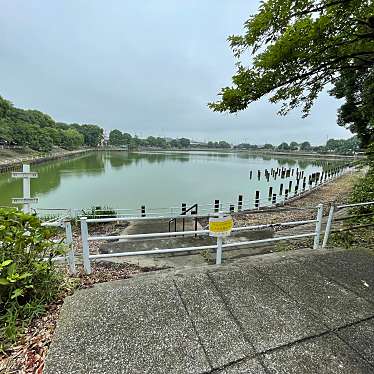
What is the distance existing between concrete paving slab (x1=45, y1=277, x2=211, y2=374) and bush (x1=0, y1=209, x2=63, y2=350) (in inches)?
10.5

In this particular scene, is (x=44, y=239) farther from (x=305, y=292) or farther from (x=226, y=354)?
(x=305, y=292)

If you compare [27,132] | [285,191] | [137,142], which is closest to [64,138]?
[27,132]

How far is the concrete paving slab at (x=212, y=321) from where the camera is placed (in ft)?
5.11

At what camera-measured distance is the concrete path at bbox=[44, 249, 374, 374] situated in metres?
1.48

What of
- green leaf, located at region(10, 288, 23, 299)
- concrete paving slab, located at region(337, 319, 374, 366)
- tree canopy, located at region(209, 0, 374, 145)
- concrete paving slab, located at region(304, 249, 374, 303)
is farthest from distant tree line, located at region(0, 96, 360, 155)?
green leaf, located at region(10, 288, 23, 299)

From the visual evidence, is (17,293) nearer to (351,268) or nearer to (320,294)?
(320,294)

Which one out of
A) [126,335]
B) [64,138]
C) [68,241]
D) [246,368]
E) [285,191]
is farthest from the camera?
[64,138]

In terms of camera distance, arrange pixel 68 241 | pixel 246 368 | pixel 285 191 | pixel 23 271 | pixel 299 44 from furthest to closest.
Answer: pixel 285 191, pixel 299 44, pixel 68 241, pixel 23 271, pixel 246 368

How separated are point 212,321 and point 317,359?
73cm

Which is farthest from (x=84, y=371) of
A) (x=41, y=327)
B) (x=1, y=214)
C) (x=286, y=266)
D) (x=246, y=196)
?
(x=246, y=196)

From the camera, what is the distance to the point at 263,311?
1.97 meters

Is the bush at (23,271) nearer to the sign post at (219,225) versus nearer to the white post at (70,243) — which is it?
the white post at (70,243)

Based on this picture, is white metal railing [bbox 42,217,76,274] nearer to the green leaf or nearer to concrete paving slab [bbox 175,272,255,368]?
the green leaf

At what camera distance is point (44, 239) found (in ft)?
6.74
